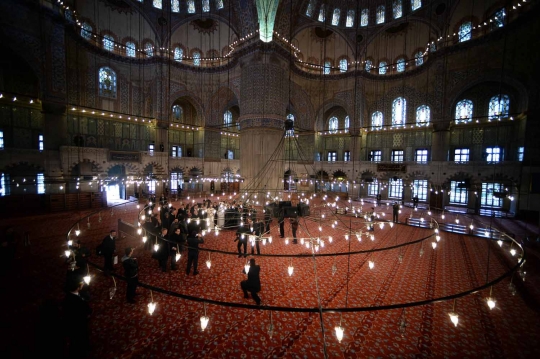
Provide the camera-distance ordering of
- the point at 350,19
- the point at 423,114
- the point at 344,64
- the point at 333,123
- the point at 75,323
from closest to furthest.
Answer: the point at 75,323
the point at 423,114
the point at 350,19
the point at 344,64
the point at 333,123

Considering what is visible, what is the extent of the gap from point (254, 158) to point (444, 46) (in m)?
15.5

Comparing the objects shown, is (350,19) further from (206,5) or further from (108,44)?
(108,44)

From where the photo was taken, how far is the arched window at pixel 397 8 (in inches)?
705

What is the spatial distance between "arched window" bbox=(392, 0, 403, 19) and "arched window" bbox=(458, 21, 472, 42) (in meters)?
4.46

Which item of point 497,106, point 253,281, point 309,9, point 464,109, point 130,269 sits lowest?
point 253,281

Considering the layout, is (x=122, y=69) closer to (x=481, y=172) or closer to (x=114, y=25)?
(x=114, y=25)

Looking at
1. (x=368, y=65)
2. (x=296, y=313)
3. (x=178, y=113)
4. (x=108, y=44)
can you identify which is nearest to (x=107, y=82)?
(x=108, y=44)

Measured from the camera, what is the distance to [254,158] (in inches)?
564

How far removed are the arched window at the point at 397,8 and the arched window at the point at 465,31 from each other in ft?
14.6

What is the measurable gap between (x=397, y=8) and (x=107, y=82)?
23.1 m

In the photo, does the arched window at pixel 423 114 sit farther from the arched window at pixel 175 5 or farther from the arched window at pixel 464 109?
the arched window at pixel 175 5

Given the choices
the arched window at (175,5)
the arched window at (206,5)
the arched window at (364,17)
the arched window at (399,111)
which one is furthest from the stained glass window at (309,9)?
the arched window at (175,5)

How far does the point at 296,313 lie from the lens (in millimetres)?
4652

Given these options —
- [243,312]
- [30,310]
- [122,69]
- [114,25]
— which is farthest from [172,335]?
[114,25]
